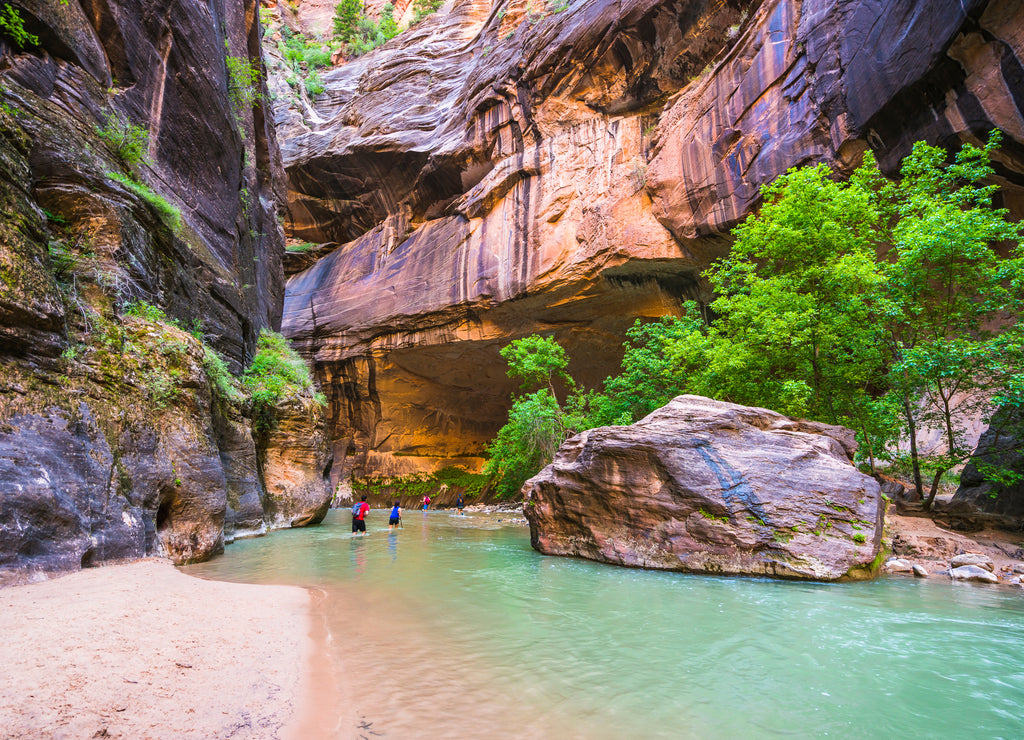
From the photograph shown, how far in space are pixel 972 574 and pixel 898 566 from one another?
83cm

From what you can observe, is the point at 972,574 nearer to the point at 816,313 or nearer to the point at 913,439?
the point at 913,439

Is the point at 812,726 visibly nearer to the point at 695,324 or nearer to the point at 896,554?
the point at 896,554

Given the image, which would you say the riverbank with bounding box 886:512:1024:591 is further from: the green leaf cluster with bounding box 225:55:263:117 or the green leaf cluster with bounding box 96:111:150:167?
the green leaf cluster with bounding box 225:55:263:117

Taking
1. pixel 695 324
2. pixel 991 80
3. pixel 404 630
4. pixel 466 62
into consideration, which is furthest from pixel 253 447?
pixel 466 62

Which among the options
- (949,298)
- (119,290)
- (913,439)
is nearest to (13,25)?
(119,290)

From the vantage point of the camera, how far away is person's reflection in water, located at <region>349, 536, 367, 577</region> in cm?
754

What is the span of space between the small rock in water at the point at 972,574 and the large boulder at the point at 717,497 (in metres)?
1.17

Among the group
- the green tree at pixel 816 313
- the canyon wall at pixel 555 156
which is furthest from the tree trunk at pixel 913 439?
the canyon wall at pixel 555 156

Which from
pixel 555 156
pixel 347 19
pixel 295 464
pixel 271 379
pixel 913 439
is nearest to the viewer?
pixel 913 439

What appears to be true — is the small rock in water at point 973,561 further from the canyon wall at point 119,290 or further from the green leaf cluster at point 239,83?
the green leaf cluster at point 239,83

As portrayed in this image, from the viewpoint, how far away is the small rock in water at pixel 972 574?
6.88 metres

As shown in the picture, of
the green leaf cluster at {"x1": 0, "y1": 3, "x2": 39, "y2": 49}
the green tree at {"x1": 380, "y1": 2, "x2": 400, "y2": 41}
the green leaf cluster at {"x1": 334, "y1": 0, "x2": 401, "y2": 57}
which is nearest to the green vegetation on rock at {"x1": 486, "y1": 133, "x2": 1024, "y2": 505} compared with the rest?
the green leaf cluster at {"x1": 0, "y1": 3, "x2": 39, "y2": 49}

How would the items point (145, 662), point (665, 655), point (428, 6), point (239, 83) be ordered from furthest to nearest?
point (428, 6) < point (239, 83) < point (665, 655) < point (145, 662)

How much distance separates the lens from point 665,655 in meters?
3.85
